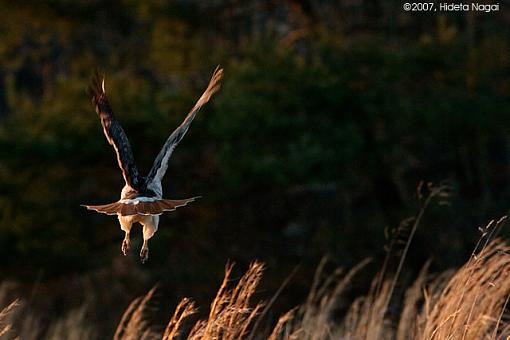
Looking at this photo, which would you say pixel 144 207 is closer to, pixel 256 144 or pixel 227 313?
pixel 227 313

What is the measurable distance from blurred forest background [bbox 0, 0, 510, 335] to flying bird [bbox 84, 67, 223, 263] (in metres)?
7.99

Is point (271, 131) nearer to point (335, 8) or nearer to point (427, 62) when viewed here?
point (427, 62)

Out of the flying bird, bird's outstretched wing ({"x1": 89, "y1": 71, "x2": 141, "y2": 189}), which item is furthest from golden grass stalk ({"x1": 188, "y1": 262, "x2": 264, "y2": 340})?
bird's outstretched wing ({"x1": 89, "y1": 71, "x2": 141, "y2": 189})

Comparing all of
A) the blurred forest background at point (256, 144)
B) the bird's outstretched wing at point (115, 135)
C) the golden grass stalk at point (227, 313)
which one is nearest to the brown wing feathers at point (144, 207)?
the bird's outstretched wing at point (115, 135)

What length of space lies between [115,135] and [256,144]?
8609mm

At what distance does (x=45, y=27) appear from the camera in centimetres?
1324

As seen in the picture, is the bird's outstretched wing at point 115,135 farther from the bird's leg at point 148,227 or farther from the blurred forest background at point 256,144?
the blurred forest background at point 256,144

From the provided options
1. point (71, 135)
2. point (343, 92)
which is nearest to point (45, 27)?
point (71, 135)

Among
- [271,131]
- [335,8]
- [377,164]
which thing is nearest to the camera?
[271,131]

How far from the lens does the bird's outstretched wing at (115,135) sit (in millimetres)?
2795

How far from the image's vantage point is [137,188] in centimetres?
272

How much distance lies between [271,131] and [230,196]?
180 cm

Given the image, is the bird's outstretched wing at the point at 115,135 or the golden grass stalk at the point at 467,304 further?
the golden grass stalk at the point at 467,304

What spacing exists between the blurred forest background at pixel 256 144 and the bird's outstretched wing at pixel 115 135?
7719 millimetres
